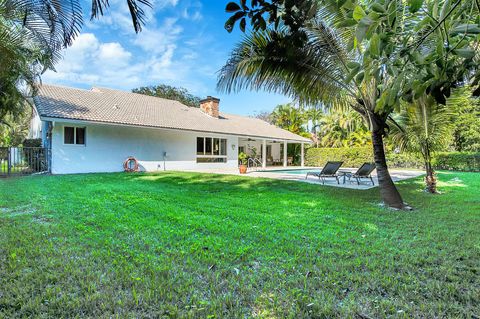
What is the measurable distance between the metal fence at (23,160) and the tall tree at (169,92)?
103 ft

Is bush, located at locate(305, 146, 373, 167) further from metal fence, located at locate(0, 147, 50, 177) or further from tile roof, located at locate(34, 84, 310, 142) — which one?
metal fence, located at locate(0, 147, 50, 177)

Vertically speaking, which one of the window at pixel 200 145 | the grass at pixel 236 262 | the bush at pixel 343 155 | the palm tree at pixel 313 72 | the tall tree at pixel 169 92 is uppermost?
the tall tree at pixel 169 92

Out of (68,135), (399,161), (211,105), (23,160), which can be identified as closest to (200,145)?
(211,105)

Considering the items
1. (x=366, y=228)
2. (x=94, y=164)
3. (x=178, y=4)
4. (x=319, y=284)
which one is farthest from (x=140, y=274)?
(x=94, y=164)

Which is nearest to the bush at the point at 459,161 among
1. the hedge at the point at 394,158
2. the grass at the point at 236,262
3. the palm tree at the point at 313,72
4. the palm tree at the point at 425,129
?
the hedge at the point at 394,158

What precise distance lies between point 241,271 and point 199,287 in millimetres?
614

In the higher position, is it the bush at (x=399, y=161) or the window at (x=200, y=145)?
the window at (x=200, y=145)

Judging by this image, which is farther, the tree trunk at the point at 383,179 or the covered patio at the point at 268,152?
the covered patio at the point at 268,152

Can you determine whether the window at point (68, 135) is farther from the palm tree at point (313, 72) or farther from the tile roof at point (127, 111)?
the palm tree at point (313, 72)

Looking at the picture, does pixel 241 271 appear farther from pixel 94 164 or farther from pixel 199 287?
pixel 94 164

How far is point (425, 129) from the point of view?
9.45 metres

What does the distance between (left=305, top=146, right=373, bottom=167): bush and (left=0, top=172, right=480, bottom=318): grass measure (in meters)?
21.5

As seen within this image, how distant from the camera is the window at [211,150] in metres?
23.1

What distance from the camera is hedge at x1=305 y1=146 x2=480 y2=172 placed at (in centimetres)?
2242
